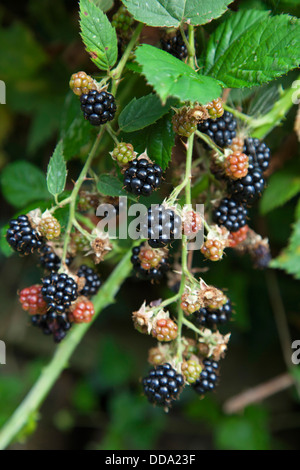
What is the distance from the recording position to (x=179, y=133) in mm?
1115

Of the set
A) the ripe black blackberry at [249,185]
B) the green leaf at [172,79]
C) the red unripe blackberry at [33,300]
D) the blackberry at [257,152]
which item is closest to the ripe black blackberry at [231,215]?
the ripe black blackberry at [249,185]

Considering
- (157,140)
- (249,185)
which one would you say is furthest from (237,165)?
(157,140)

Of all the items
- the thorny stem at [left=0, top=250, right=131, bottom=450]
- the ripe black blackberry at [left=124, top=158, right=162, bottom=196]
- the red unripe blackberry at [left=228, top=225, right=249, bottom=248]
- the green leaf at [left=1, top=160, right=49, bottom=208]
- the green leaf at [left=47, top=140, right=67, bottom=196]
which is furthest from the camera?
the green leaf at [left=1, top=160, right=49, bottom=208]

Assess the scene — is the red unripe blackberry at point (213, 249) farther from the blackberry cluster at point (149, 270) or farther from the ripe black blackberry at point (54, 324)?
the ripe black blackberry at point (54, 324)

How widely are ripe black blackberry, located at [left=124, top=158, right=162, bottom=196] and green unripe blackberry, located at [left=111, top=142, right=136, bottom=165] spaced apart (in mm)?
18

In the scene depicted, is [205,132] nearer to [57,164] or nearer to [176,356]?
[57,164]

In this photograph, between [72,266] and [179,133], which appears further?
[72,266]

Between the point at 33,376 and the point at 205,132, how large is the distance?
2.53m

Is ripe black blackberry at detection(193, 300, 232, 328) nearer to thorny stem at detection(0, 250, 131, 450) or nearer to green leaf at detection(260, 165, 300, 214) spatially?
thorny stem at detection(0, 250, 131, 450)

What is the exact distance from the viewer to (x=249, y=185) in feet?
4.01

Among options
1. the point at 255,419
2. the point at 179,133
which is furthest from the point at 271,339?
the point at 179,133

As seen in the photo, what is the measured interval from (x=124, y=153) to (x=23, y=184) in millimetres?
973

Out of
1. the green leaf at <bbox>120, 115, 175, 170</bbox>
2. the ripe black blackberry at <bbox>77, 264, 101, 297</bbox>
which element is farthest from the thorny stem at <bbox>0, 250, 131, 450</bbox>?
the green leaf at <bbox>120, 115, 175, 170</bbox>

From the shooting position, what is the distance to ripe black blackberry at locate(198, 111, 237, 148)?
4.06 feet
